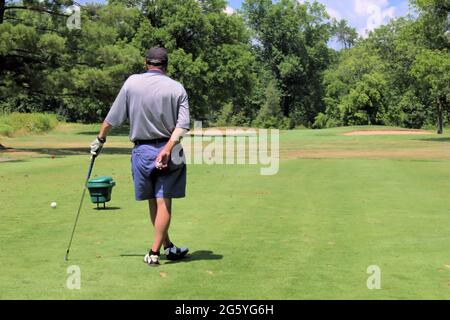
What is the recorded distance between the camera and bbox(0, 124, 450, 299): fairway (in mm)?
6057

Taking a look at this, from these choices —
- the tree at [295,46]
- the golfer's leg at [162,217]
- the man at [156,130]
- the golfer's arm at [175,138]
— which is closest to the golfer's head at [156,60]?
the man at [156,130]

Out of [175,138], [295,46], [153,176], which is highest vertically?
[295,46]

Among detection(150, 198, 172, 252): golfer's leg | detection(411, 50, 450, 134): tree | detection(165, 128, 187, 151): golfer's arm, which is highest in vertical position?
detection(411, 50, 450, 134): tree

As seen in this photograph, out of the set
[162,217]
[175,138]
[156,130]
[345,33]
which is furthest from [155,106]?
[345,33]

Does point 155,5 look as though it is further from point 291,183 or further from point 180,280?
point 180,280

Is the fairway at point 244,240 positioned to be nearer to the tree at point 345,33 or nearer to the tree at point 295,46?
the tree at point 295,46

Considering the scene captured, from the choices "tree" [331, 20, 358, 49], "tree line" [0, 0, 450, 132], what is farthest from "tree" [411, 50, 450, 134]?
"tree" [331, 20, 358, 49]

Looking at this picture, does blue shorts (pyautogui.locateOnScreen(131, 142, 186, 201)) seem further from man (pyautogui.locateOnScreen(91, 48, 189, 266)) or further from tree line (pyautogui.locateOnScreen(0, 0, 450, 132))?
tree line (pyautogui.locateOnScreen(0, 0, 450, 132))

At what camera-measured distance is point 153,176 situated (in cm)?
705

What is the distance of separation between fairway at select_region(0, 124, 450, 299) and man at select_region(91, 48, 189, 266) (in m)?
0.78

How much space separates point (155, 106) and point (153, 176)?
30.7 inches

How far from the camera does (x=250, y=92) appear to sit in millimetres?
67125

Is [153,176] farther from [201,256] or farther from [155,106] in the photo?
[201,256]
